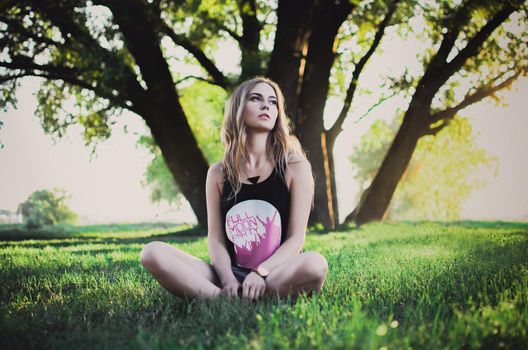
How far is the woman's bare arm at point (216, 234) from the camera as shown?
333cm

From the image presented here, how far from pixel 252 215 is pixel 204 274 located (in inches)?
21.1

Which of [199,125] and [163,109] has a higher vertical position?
[199,125]

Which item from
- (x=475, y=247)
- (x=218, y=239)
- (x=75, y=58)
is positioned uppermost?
(x=75, y=58)

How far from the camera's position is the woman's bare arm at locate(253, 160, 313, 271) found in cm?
330

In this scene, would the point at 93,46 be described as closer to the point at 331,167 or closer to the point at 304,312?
the point at 331,167

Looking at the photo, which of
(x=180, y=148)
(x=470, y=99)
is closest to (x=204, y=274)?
(x=180, y=148)

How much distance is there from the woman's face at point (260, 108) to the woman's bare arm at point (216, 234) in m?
0.47

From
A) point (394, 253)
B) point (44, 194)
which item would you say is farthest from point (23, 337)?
point (44, 194)

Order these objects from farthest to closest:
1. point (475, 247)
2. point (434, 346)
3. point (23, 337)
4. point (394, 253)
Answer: point (475, 247) < point (394, 253) < point (23, 337) < point (434, 346)

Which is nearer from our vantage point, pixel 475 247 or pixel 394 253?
pixel 394 253

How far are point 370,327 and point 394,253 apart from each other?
3.62 metres

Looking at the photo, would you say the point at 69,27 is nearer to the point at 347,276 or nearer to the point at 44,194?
the point at 347,276

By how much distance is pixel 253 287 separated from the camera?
2992mm

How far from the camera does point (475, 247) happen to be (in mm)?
6086
